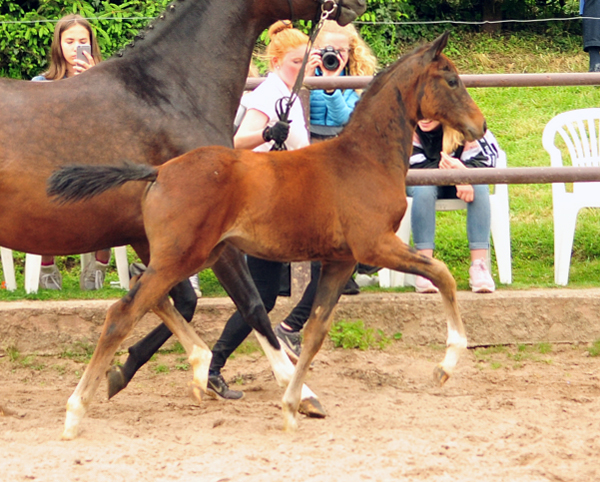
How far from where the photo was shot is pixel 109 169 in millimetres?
3697

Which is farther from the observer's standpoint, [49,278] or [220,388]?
[49,278]

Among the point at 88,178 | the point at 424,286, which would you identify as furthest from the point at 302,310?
the point at 88,178

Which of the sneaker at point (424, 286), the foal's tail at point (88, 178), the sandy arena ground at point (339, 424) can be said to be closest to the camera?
the sandy arena ground at point (339, 424)

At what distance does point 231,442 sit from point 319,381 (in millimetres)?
1365

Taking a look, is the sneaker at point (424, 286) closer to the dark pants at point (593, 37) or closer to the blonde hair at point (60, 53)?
the blonde hair at point (60, 53)

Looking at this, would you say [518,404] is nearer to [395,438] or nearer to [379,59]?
[395,438]

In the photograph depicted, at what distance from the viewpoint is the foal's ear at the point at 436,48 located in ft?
12.4

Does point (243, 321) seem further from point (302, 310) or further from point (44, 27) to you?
point (44, 27)

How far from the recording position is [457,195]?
Answer: 5.89m

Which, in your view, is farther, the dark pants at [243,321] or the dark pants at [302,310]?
the dark pants at [302,310]

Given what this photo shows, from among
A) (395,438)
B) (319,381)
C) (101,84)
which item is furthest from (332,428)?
(101,84)

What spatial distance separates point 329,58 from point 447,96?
145 cm

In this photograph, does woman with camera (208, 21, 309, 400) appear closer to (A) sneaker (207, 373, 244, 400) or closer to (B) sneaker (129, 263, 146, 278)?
(A) sneaker (207, 373, 244, 400)

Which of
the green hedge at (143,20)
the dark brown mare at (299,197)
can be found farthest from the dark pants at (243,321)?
the green hedge at (143,20)
